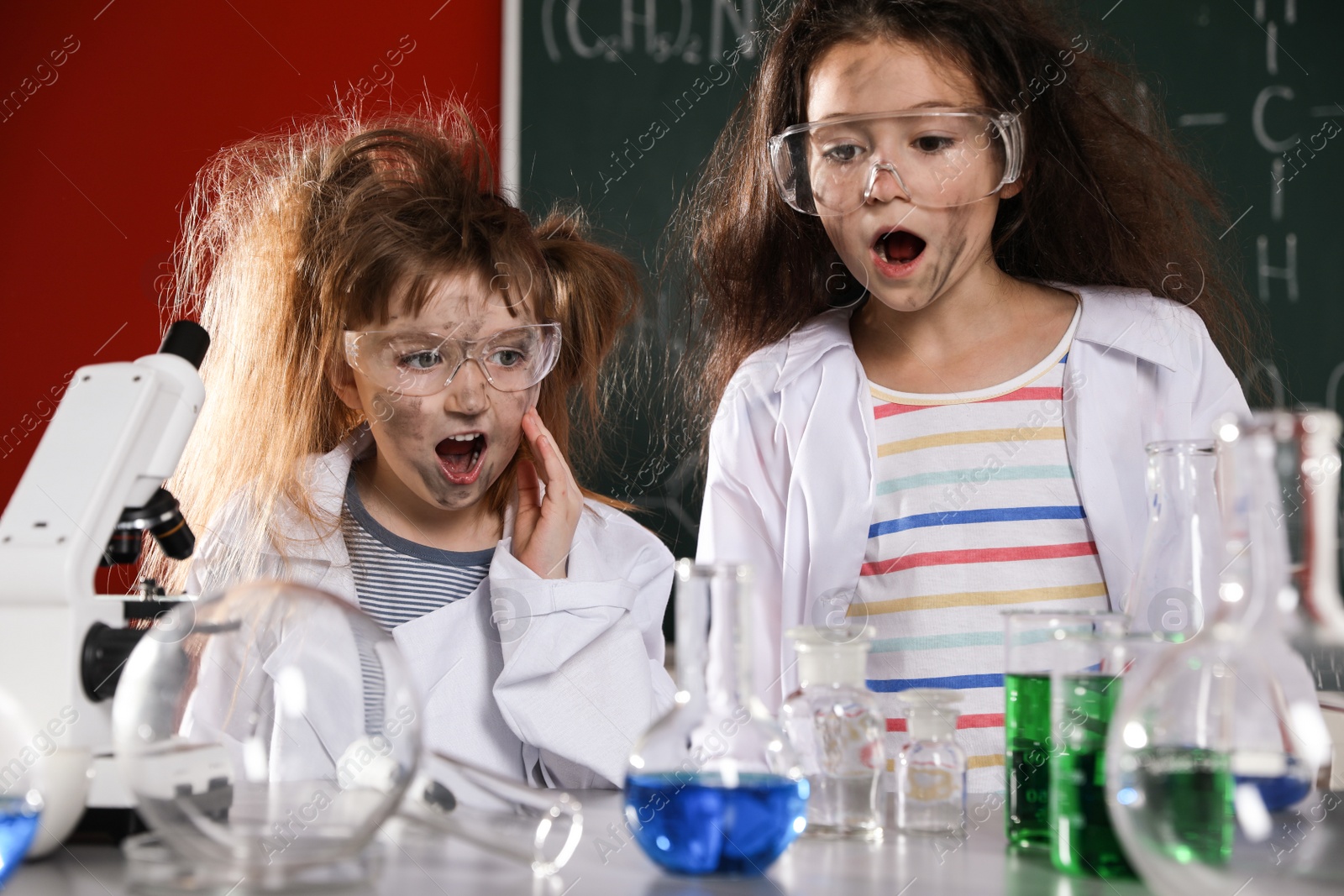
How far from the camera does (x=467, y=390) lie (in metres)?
1.52

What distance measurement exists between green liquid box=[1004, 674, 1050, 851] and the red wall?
224 centimetres

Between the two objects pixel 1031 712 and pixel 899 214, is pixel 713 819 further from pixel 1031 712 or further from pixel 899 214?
pixel 899 214

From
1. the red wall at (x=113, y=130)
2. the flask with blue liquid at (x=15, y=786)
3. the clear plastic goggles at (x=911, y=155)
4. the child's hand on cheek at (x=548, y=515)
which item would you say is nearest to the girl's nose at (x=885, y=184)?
the clear plastic goggles at (x=911, y=155)

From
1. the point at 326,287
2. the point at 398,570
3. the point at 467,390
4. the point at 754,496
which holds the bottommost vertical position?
the point at 398,570

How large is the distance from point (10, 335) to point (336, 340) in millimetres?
1457

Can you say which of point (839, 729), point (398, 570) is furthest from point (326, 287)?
point (839, 729)

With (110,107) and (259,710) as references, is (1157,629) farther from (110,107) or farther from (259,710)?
(110,107)

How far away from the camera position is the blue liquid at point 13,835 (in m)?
0.68

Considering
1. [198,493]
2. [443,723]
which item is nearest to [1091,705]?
[443,723]

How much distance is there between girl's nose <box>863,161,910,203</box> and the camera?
1397 millimetres

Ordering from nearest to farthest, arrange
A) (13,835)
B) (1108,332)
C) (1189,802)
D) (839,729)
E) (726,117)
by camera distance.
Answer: (1189,802) < (13,835) < (839,729) < (1108,332) < (726,117)

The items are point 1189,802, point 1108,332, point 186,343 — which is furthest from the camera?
point 1108,332

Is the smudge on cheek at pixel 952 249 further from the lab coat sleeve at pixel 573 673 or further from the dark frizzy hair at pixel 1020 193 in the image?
the lab coat sleeve at pixel 573 673

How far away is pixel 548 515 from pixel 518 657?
255 mm
